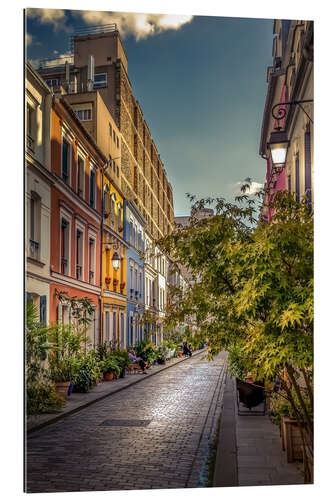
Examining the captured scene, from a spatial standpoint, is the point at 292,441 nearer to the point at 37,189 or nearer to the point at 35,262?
the point at 35,262

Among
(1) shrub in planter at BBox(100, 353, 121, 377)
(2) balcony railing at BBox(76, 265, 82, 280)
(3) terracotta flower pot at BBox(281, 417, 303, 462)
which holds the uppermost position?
(2) balcony railing at BBox(76, 265, 82, 280)

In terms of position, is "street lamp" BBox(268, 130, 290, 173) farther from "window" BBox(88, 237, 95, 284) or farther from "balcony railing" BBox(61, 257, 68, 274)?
"balcony railing" BBox(61, 257, 68, 274)

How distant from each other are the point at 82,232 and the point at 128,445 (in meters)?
3.25

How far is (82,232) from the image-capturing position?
31.4ft

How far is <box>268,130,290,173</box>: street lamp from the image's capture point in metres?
7.21

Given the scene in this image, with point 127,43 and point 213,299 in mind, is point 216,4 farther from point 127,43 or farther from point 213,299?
point 213,299

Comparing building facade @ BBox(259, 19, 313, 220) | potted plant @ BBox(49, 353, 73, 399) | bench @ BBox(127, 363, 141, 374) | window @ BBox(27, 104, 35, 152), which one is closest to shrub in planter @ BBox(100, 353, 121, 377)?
bench @ BBox(127, 363, 141, 374)

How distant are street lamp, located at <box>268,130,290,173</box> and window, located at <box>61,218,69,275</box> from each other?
11.0 ft

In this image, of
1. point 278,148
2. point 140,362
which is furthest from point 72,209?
point 140,362

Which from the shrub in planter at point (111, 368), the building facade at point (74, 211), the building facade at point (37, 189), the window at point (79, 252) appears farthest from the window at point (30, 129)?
the shrub in planter at point (111, 368)

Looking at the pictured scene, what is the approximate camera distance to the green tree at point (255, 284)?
5852 millimetres

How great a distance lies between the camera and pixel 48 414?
11.0 m

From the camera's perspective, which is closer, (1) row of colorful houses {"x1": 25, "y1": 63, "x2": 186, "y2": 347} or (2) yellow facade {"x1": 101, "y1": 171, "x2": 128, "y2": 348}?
(1) row of colorful houses {"x1": 25, "y1": 63, "x2": 186, "y2": 347}
